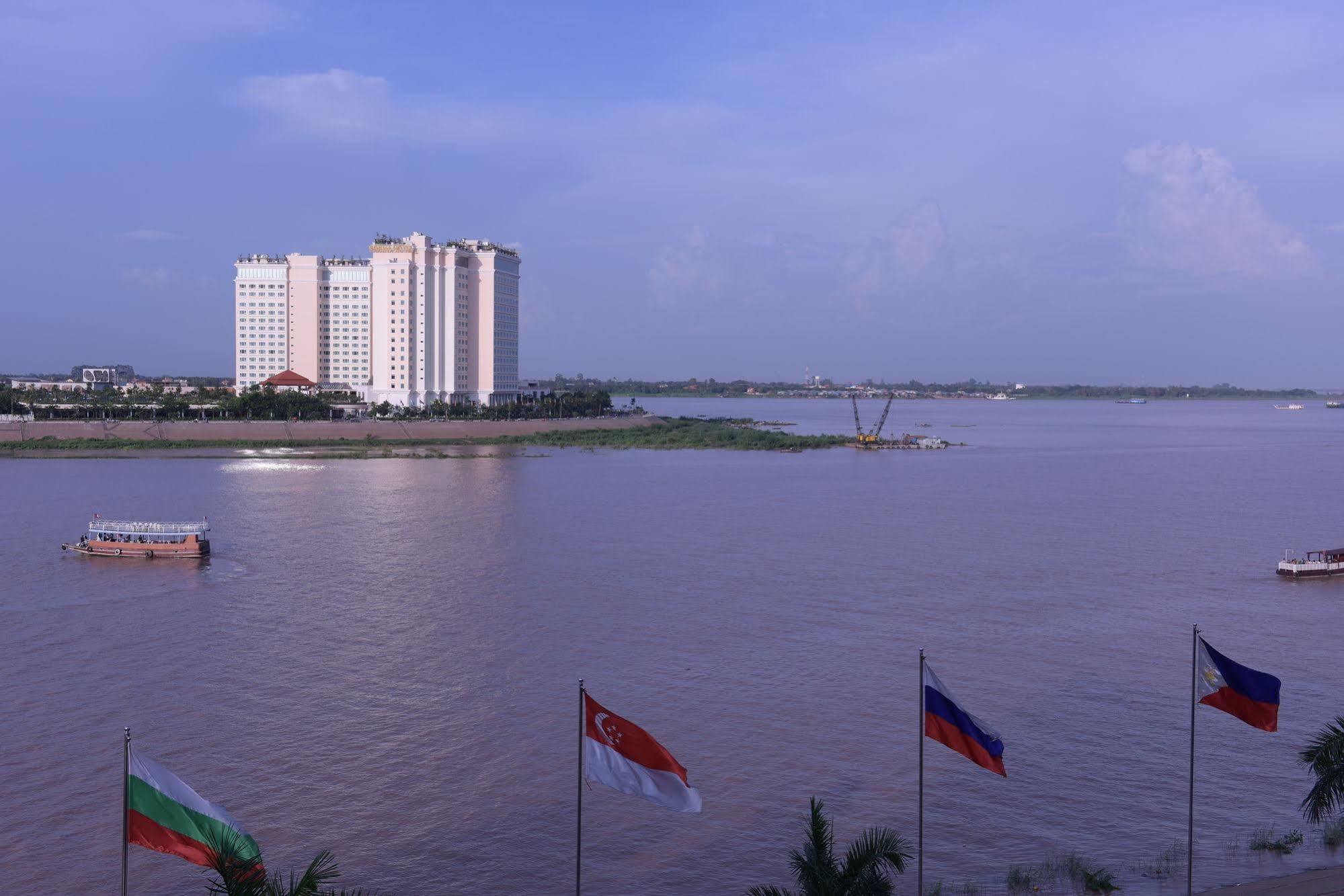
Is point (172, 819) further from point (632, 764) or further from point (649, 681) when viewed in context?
point (649, 681)

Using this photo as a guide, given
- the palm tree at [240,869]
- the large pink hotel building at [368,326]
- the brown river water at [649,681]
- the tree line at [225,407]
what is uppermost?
the large pink hotel building at [368,326]

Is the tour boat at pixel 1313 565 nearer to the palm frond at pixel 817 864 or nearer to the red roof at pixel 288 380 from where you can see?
the palm frond at pixel 817 864

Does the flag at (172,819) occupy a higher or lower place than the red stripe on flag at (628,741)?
lower

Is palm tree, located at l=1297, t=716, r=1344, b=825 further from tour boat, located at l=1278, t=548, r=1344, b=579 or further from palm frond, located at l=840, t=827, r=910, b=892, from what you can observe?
tour boat, located at l=1278, t=548, r=1344, b=579

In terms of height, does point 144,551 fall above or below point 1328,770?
below

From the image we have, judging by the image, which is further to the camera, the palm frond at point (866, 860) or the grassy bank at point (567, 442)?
the grassy bank at point (567, 442)

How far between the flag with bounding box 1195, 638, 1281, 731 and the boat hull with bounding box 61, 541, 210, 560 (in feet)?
59.6

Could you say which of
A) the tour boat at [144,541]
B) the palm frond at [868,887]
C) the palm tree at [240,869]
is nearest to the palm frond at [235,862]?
the palm tree at [240,869]

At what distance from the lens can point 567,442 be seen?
177ft

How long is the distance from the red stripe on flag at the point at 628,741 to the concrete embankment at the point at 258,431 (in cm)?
4558

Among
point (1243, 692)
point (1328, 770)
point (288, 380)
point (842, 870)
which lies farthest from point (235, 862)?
point (288, 380)

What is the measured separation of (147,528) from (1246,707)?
1969 cm

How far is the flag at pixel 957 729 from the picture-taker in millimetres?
5996

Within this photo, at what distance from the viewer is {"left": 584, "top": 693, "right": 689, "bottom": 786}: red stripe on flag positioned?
5410 mm
